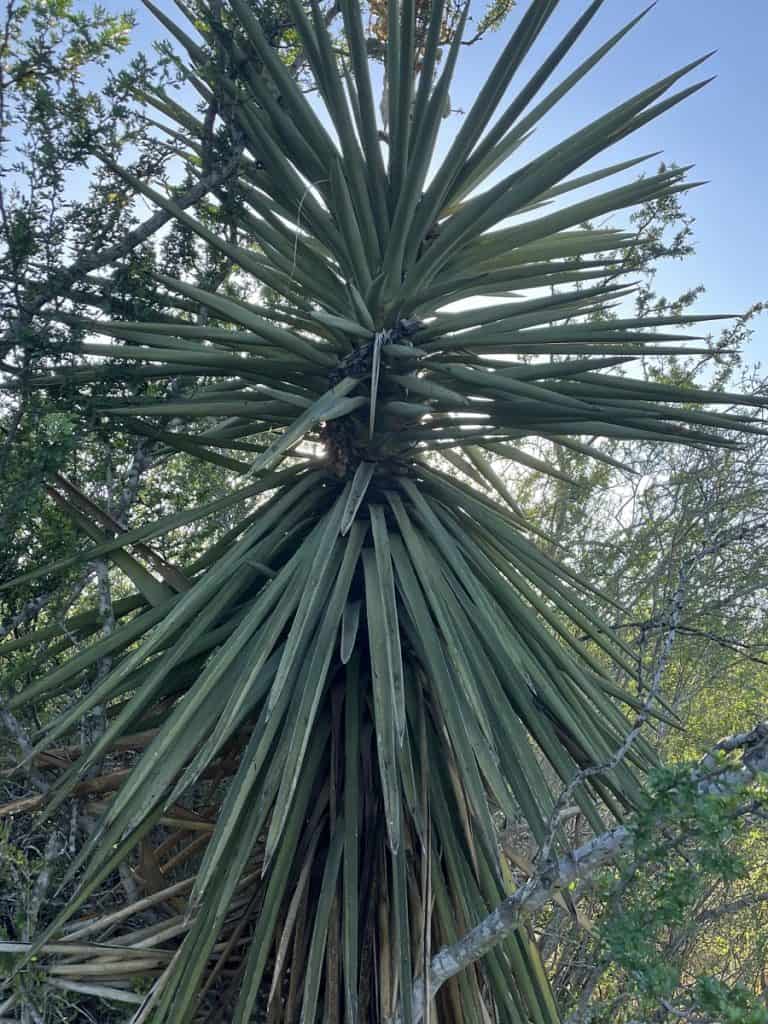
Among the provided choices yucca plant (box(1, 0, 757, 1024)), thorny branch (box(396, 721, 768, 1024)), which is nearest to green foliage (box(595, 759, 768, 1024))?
thorny branch (box(396, 721, 768, 1024))

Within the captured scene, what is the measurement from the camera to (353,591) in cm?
194

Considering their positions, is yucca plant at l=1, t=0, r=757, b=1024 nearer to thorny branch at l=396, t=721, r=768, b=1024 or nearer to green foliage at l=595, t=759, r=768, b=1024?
thorny branch at l=396, t=721, r=768, b=1024

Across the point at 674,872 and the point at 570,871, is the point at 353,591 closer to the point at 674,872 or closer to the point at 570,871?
the point at 570,871

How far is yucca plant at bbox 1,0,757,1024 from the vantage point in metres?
1.56

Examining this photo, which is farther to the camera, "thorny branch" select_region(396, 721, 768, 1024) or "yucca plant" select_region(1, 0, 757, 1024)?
"yucca plant" select_region(1, 0, 757, 1024)

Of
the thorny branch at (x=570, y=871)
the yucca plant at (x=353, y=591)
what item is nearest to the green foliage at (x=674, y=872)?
the thorny branch at (x=570, y=871)

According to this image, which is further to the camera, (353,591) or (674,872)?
(353,591)

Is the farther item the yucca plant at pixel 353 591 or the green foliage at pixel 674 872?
the yucca plant at pixel 353 591

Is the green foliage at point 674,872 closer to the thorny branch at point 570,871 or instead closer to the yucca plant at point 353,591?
the thorny branch at point 570,871

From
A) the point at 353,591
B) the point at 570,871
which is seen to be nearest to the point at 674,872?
the point at 570,871

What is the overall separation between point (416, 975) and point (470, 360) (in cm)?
136

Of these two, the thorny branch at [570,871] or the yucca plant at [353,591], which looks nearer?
the thorny branch at [570,871]

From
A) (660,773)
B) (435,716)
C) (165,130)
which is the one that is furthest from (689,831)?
(165,130)

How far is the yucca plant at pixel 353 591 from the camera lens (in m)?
1.56
